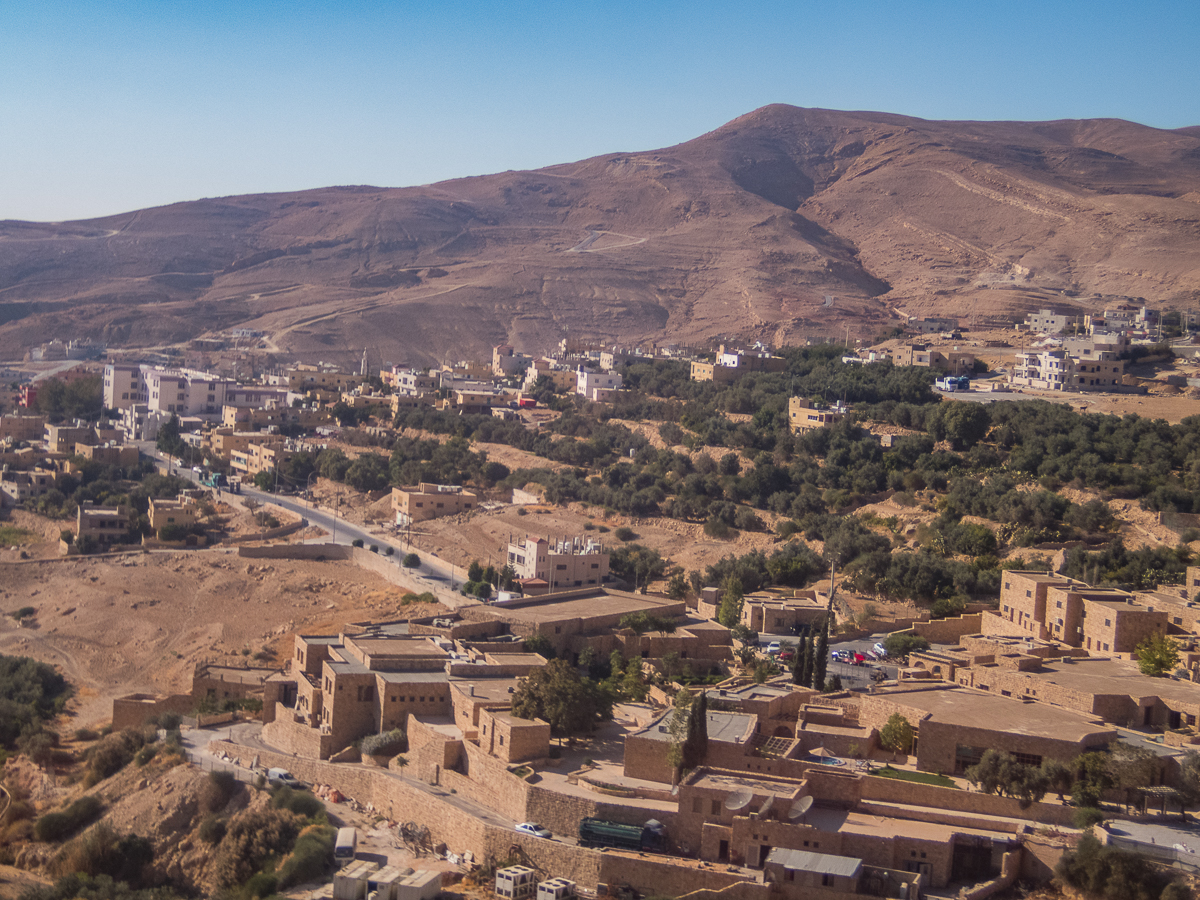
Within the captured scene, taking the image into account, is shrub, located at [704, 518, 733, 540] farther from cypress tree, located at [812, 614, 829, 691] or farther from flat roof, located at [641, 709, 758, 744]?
flat roof, located at [641, 709, 758, 744]

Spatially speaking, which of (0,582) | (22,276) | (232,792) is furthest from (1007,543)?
(22,276)

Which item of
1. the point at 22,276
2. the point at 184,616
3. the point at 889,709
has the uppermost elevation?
the point at 22,276

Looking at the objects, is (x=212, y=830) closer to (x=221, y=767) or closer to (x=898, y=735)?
(x=221, y=767)

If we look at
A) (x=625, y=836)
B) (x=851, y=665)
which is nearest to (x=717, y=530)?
(x=851, y=665)

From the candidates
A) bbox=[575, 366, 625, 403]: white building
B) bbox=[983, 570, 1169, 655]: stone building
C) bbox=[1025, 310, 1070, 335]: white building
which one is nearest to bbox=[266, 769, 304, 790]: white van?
bbox=[983, 570, 1169, 655]: stone building

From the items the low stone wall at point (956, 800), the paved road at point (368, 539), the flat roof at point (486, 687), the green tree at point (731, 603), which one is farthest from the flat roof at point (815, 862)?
the paved road at point (368, 539)

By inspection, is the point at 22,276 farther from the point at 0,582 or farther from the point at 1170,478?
the point at 1170,478
